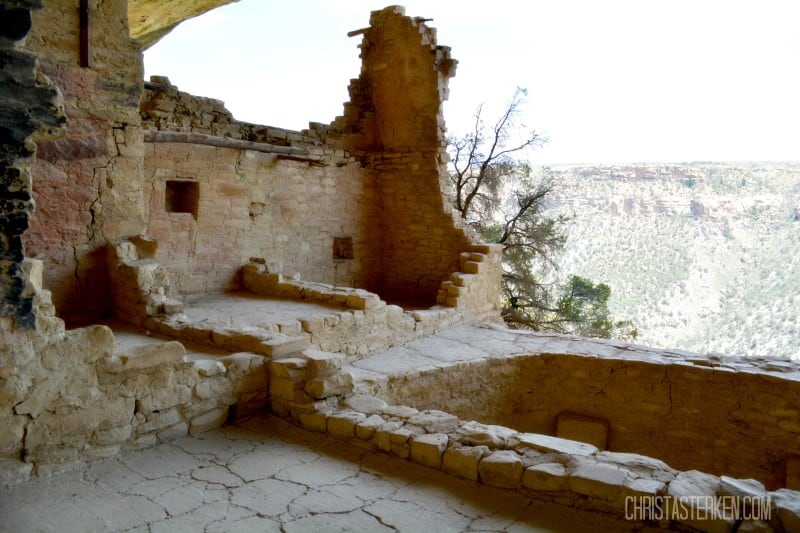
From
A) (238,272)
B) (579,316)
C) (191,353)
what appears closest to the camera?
(191,353)

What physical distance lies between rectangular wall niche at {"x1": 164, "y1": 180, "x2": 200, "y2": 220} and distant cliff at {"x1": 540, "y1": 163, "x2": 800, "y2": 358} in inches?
794

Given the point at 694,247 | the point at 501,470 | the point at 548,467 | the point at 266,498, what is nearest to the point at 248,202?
the point at 266,498

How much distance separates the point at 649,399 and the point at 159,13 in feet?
27.0

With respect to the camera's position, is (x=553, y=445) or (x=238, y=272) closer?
(x=553, y=445)

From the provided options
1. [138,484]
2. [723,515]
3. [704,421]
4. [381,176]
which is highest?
[381,176]

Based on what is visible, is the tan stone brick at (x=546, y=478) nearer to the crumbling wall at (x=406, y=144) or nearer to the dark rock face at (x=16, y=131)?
the dark rock face at (x=16, y=131)

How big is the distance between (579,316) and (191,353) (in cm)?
1061

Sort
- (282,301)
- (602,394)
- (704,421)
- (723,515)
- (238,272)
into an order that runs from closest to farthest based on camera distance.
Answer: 1. (723,515)
2. (704,421)
3. (602,394)
4. (282,301)
5. (238,272)

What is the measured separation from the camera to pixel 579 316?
527 inches

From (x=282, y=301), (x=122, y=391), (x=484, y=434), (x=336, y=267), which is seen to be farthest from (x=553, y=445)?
(x=336, y=267)

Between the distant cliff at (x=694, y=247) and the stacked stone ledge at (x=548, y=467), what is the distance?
22.8m

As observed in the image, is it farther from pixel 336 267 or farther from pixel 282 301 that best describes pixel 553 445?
pixel 336 267

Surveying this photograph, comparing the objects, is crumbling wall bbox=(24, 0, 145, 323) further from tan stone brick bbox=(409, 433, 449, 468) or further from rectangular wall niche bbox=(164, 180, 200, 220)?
tan stone brick bbox=(409, 433, 449, 468)

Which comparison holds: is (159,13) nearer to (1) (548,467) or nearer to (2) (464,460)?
(2) (464,460)
